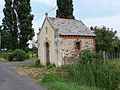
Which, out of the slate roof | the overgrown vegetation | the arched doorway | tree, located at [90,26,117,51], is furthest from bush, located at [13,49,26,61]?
the overgrown vegetation

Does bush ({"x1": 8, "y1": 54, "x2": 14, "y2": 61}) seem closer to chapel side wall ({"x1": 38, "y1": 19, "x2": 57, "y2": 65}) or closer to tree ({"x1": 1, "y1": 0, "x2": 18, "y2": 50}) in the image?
tree ({"x1": 1, "y1": 0, "x2": 18, "y2": 50})

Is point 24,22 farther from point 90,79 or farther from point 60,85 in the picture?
point 60,85

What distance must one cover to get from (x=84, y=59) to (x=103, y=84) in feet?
32.5

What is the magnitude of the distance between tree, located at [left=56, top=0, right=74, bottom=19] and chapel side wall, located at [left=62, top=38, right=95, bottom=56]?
689 inches

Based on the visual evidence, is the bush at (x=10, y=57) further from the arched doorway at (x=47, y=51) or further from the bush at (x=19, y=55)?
the arched doorway at (x=47, y=51)

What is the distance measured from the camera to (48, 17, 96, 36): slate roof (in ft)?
120

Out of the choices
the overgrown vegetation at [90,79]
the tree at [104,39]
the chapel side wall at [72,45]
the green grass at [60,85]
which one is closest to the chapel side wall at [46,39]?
the chapel side wall at [72,45]

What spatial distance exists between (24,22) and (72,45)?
28199 mm

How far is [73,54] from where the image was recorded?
1446 inches

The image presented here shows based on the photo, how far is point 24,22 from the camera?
209 ft

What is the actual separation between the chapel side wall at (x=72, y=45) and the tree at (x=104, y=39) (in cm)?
649

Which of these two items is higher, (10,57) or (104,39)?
(104,39)

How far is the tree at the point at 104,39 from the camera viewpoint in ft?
148

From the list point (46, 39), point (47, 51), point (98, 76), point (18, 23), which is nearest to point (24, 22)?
point (18, 23)
